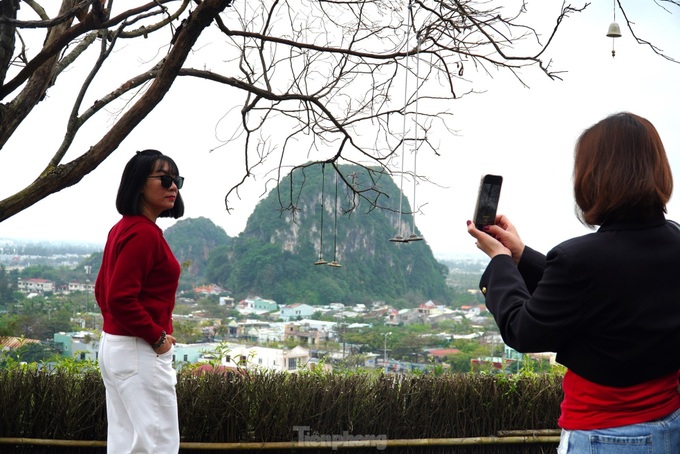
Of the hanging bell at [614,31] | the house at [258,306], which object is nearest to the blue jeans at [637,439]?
the hanging bell at [614,31]

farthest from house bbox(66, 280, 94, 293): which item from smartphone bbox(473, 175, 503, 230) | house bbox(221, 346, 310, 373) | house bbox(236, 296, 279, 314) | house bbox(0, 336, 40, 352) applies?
smartphone bbox(473, 175, 503, 230)

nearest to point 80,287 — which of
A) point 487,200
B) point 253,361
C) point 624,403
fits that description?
point 253,361

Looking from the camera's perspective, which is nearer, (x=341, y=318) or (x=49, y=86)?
(x=49, y=86)

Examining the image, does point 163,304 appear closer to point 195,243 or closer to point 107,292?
point 107,292

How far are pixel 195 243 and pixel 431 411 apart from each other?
13.5m

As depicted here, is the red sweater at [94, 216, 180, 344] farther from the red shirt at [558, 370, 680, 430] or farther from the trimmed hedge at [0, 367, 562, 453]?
the red shirt at [558, 370, 680, 430]

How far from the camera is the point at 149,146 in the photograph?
2672 millimetres

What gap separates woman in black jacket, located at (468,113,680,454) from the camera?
1263 mm

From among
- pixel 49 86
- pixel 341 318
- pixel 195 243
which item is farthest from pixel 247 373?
pixel 195 243

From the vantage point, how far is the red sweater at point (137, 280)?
2357mm

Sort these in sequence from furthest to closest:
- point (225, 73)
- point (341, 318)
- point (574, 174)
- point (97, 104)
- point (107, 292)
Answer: point (341, 318) < point (225, 73) < point (97, 104) < point (107, 292) < point (574, 174)

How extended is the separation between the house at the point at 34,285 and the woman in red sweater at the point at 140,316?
511 centimetres

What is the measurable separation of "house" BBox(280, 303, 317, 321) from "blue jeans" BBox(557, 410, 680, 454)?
30.9 feet

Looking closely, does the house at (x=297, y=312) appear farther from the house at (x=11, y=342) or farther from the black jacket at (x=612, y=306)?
the black jacket at (x=612, y=306)
